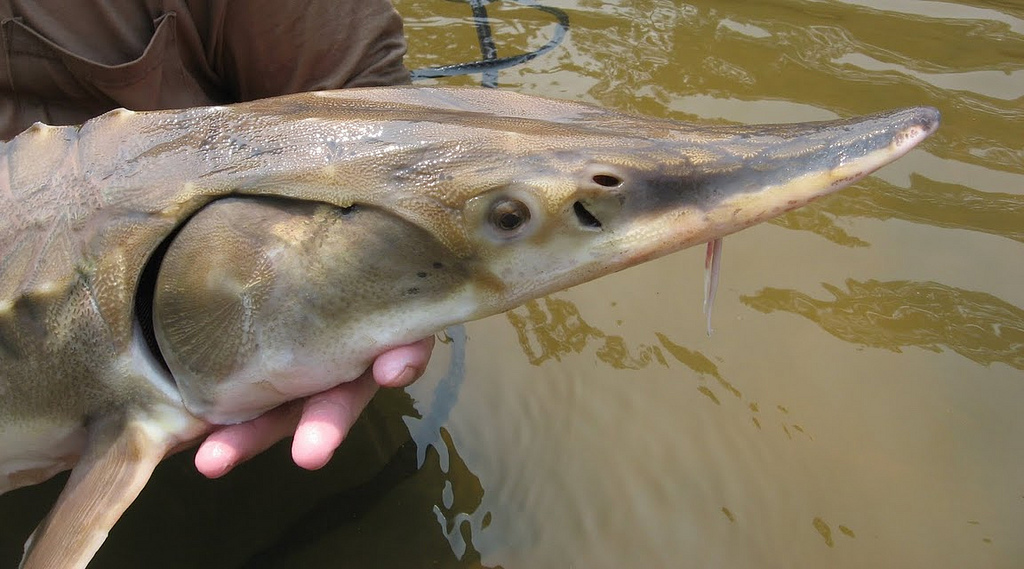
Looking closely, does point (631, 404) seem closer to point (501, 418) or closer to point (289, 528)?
point (501, 418)

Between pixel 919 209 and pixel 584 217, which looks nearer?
pixel 584 217

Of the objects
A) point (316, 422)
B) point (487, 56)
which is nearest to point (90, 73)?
point (316, 422)

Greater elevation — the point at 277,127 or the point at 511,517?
the point at 277,127

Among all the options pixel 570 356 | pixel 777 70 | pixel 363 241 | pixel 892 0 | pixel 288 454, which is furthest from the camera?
pixel 892 0

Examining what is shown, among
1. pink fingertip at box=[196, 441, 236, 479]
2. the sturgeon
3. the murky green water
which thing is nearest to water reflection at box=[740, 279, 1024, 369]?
the murky green water

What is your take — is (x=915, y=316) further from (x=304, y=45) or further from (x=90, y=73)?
(x=90, y=73)

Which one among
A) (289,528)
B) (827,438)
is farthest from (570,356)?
(289,528)

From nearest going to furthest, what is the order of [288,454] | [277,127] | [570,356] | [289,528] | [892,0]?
[277,127]
[289,528]
[288,454]
[570,356]
[892,0]
